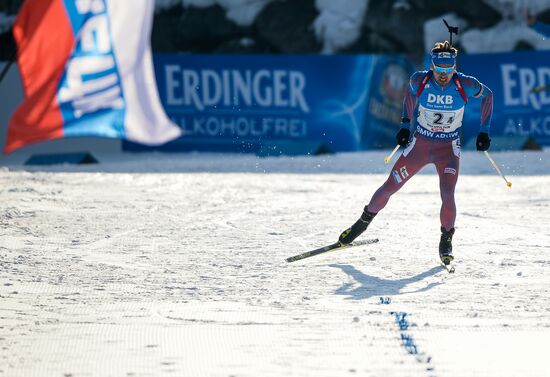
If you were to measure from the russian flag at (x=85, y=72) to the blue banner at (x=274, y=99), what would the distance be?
2.79 m

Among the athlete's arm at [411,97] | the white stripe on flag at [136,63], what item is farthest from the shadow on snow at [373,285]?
the white stripe on flag at [136,63]

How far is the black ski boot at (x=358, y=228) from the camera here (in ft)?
29.4

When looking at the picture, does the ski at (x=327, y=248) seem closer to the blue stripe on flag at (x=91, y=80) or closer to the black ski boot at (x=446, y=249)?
the black ski boot at (x=446, y=249)

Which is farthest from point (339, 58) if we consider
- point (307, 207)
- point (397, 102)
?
point (307, 207)

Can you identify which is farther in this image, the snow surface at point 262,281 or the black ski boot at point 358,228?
the black ski boot at point 358,228

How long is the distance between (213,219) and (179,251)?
2.04 meters

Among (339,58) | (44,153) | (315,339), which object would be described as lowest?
(44,153)

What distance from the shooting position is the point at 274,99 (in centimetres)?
1898

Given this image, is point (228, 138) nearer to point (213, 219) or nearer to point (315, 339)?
point (213, 219)

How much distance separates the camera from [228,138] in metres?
19.1

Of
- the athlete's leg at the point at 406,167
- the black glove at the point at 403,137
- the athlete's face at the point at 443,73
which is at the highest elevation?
the athlete's face at the point at 443,73

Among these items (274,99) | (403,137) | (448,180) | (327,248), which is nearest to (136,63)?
(274,99)

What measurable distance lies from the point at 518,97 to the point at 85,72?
854 centimetres

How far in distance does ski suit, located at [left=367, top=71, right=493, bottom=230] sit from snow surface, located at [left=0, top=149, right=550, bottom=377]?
65 centimetres
